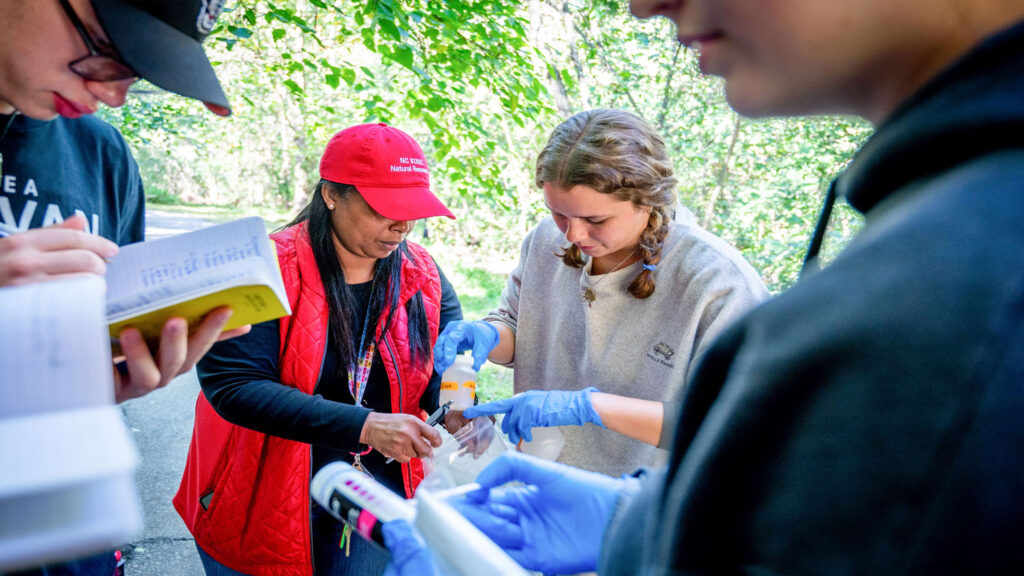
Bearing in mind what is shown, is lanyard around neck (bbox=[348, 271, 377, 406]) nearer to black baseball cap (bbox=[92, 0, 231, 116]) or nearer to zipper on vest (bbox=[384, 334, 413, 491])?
zipper on vest (bbox=[384, 334, 413, 491])

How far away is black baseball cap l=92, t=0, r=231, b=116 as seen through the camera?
104cm

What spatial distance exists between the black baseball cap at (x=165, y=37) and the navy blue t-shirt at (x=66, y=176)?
1.61 feet

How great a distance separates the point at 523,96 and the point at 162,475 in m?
3.69

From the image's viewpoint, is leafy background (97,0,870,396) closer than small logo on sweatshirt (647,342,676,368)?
No

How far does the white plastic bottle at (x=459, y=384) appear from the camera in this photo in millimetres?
2131

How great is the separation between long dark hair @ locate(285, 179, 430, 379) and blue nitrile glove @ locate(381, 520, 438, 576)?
827 mm

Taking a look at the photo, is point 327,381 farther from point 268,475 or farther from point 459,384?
point 459,384

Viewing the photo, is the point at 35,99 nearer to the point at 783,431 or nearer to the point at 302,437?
the point at 302,437

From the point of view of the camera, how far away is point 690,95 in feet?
21.0

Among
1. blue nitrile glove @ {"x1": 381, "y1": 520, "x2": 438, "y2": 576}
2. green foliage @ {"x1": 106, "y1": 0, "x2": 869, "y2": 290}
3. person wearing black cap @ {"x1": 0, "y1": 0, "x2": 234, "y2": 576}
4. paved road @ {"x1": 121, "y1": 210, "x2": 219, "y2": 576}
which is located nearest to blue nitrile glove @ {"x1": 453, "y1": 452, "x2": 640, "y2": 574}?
blue nitrile glove @ {"x1": 381, "y1": 520, "x2": 438, "y2": 576}

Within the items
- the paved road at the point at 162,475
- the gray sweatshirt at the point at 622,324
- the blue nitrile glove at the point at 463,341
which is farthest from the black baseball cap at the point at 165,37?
the paved road at the point at 162,475

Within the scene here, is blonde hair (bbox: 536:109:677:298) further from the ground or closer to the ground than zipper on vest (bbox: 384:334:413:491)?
further from the ground

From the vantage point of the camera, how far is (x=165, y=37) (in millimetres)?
1129

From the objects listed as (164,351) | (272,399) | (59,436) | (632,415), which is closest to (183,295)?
(164,351)
